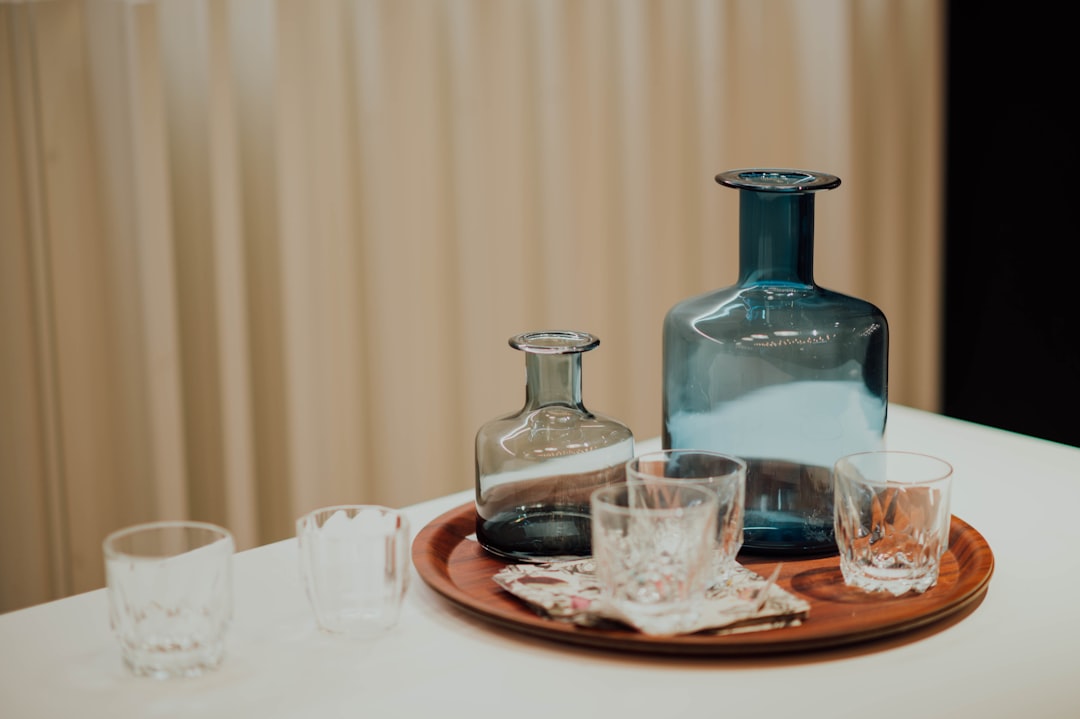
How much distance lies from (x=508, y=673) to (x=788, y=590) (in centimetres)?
23

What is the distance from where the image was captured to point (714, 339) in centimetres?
93

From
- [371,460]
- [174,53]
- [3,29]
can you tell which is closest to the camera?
[3,29]

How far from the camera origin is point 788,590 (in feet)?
2.77

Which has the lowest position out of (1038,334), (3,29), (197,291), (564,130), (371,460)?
(371,460)

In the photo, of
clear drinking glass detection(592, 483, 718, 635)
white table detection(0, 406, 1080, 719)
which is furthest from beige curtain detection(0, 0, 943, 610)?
clear drinking glass detection(592, 483, 718, 635)

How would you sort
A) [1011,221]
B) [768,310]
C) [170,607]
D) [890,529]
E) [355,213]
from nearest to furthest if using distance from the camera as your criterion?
[170,607]
[890,529]
[768,310]
[355,213]
[1011,221]

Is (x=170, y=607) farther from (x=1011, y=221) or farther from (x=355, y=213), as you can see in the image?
(x=1011, y=221)

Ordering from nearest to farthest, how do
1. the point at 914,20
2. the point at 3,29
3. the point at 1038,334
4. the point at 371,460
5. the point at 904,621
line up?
1. the point at 904,621
2. the point at 3,29
3. the point at 371,460
4. the point at 1038,334
5. the point at 914,20

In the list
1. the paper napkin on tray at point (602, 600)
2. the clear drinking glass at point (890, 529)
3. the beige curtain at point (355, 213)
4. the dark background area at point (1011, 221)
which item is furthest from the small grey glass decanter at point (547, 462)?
the dark background area at point (1011, 221)

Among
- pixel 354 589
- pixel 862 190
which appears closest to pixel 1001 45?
pixel 862 190

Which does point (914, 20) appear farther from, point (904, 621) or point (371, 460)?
point (904, 621)

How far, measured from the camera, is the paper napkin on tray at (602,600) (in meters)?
0.76

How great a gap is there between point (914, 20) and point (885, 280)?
59cm

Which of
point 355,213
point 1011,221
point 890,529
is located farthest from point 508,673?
point 1011,221
